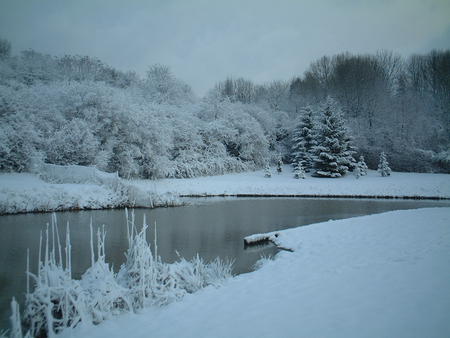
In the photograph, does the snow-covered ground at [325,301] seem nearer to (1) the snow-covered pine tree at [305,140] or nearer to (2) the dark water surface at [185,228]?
(2) the dark water surface at [185,228]

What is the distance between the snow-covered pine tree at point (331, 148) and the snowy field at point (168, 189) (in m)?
1.13

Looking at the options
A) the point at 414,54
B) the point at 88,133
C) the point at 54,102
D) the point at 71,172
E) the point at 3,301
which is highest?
the point at 414,54

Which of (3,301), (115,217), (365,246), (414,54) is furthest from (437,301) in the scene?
(414,54)

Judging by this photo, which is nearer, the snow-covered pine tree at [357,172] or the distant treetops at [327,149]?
the snow-covered pine tree at [357,172]

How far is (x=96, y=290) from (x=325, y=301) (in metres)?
2.82

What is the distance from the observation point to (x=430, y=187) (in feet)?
64.0

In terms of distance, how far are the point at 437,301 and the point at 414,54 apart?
40.3m

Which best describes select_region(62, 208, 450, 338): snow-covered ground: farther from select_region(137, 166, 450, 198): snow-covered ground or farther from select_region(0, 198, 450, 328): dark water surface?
select_region(137, 166, 450, 198): snow-covered ground

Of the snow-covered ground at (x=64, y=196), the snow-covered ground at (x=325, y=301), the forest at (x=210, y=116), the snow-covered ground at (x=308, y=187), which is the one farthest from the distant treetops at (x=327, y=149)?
the snow-covered ground at (x=325, y=301)

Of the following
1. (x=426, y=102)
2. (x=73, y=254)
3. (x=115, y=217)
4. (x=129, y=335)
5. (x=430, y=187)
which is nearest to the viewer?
(x=129, y=335)

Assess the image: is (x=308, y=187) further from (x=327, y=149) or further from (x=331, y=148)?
(x=331, y=148)

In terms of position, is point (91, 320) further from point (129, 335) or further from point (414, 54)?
point (414, 54)

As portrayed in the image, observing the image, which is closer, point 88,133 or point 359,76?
point 88,133

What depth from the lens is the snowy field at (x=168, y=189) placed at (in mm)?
13172
